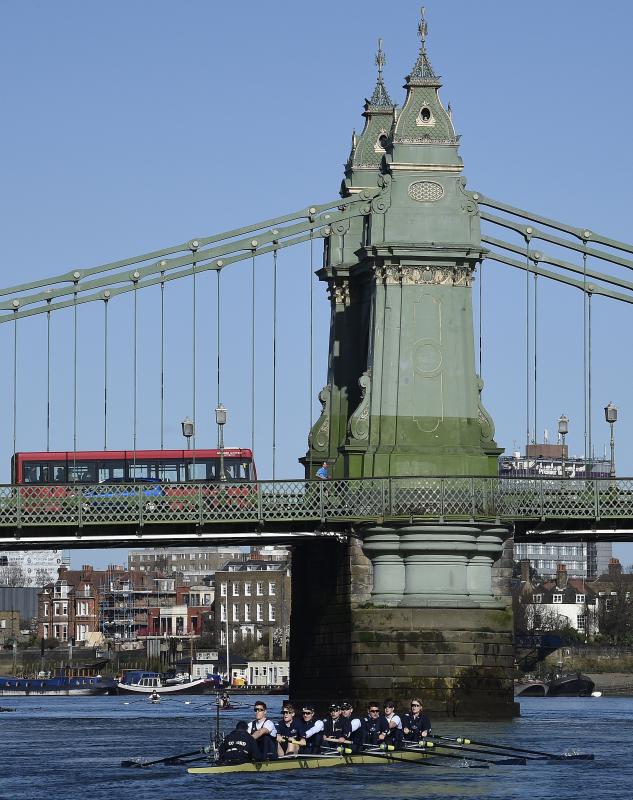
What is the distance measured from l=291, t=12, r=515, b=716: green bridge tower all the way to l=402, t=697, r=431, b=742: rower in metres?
9.46

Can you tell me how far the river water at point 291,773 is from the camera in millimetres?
60562

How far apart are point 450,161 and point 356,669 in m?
17.6

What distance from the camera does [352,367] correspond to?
8631cm

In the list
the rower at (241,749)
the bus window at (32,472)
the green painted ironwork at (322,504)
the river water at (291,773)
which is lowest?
the river water at (291,773)

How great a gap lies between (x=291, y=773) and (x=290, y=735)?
1035 millimetres

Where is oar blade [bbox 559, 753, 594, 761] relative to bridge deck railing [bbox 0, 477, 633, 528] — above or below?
below

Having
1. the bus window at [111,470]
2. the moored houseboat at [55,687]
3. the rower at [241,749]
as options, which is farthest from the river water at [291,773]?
the moored houseboat at [55,687]

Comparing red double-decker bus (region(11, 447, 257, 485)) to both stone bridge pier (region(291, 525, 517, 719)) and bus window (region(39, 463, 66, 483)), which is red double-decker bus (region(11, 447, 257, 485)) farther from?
stone bridge pier (region(291, 525, 517, 719))

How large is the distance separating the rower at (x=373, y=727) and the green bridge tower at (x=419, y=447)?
10474mm

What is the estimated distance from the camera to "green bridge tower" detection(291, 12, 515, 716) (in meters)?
77.6

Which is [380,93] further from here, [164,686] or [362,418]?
[164,686]

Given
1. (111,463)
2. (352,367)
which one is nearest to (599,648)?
(111,463)

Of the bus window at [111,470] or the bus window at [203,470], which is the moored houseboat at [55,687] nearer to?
the bus window at [203,470]

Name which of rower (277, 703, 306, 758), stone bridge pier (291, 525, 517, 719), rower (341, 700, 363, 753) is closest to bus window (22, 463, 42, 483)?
stone bridge pier (291, 525, 517, 719)
